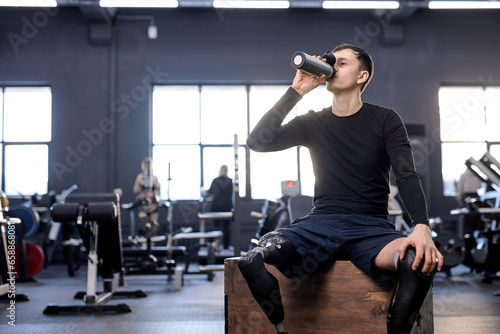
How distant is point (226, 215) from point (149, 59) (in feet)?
12.8

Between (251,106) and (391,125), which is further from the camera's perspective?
(251,106)

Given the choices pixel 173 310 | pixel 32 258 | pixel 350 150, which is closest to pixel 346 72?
pixel 350 150

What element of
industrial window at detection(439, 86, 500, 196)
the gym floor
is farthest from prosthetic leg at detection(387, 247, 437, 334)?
industrial window at detection(439, 86, 500, 196)

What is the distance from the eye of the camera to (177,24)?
8.25m

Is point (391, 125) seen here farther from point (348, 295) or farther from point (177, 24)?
point (177, 24)

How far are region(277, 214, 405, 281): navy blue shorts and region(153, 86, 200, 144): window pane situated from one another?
6491 millimetres

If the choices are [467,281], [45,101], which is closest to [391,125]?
[467,281]

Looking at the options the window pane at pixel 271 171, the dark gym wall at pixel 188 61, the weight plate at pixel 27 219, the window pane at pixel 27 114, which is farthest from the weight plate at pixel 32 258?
the window pane at pixel 271 171

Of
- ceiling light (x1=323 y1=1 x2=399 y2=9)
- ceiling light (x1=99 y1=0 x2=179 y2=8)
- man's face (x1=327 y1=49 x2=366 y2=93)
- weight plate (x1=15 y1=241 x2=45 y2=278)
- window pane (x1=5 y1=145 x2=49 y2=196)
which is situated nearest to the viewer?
man's face (x1=327 y1=49 x2=366 y2=93)

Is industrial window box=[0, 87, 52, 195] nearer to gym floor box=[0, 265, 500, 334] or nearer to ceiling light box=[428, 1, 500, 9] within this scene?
gym floor box=[0, 265, 500, 334]

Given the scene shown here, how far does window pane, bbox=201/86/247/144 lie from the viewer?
8.16 metres

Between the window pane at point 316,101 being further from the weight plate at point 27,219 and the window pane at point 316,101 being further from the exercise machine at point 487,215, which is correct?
the weight plate at point 27,219

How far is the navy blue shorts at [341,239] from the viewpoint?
5.32 feet

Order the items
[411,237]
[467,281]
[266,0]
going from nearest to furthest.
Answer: [411,237] < [467,281] < [266,0]
